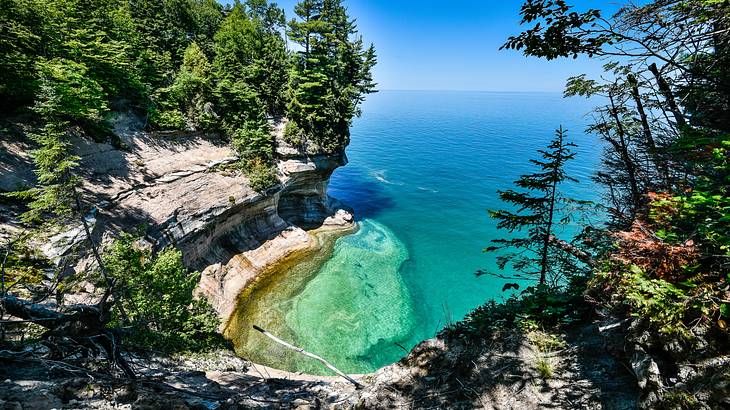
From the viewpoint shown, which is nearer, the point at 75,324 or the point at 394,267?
the point at 75,324

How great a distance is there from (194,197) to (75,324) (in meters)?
17.0

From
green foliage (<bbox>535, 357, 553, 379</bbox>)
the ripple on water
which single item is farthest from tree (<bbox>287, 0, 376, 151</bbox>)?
green foliage (<bbox>535, 357, 553, 379</bbox>)

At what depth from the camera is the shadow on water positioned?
37.0 meters

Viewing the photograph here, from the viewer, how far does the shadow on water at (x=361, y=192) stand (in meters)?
37.0

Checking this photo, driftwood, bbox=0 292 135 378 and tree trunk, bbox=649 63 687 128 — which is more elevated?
tree trunk, bbox=649 63 687 128

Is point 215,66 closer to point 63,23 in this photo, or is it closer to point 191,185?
point 63,23

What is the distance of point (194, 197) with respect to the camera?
20078mm

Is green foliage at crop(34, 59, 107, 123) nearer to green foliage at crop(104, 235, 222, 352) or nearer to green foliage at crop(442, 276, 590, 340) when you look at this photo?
green foliage at crop(104, 235, 222, 352)

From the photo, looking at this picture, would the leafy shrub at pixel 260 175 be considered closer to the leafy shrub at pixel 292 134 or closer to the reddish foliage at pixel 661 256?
the leafy shrub at pixel 292 134

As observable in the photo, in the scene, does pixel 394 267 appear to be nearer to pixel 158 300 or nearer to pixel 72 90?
pixel 158 300

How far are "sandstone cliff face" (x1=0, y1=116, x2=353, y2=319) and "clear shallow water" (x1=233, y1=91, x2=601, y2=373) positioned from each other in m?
3.43

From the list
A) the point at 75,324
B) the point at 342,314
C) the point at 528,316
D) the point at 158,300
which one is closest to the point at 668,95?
the point at 528,316

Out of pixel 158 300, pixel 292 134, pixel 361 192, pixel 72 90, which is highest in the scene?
pixel 72 90

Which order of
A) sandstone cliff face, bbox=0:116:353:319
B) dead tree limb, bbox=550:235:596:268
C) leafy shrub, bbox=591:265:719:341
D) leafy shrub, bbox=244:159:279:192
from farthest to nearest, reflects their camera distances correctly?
leafy shrub, bbox=244:159:279:192 < sandstone cliff face, bbox=0:116:353:319 < dead tree limb, bbox=550:235:596:268 < leafy shrub, bbox=591:265:719:341
